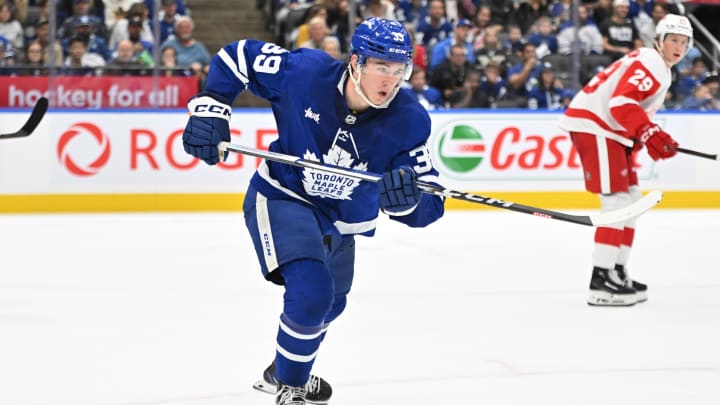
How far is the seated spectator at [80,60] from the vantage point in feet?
25.4

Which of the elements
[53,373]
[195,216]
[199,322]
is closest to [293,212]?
[53,373]

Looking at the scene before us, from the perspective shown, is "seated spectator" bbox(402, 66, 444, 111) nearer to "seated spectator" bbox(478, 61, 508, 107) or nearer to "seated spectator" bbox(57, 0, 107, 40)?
"seated spectator" bbox(478, 61, 508, 107)

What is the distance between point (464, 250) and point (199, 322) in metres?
2.35

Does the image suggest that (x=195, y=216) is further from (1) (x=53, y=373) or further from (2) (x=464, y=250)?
(1) (x=53, y=373)

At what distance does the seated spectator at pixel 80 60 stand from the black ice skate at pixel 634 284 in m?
4.37

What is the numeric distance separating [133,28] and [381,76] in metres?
5.64

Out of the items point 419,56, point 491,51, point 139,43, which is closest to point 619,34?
point 491,51

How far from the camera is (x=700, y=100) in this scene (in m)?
8.49

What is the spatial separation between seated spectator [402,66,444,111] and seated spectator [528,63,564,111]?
685mm

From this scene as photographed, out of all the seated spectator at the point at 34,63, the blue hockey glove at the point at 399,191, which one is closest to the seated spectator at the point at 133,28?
the seated spectator at the point at 34,63

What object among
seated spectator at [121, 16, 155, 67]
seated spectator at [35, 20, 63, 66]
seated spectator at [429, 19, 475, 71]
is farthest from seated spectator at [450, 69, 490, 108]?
seated spectator at [35, 20, 63, 66]

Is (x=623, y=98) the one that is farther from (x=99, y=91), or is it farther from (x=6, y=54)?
(x=6, y=54)

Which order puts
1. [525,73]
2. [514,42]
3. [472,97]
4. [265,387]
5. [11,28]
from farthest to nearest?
1. [514,42]
2. [525,73]
3. [472,97]
4. [11,28]
5. [265,387]

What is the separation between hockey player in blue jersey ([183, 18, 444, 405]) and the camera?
262 cm
